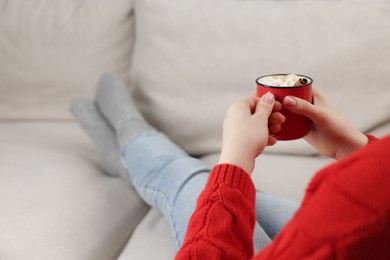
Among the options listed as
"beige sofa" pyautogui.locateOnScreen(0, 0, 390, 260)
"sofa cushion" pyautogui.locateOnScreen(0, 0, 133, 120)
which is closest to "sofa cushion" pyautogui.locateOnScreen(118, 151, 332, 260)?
"beige sofa" pyautogui.locateOnScreen(0, 0, 390, 260)

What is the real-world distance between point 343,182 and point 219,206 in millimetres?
278

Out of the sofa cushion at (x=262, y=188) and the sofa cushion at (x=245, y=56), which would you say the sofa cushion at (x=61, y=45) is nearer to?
the sofa cushion at (x=245, y=56)

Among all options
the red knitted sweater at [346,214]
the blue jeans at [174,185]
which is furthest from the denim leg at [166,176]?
the red knitted sweater at [346,214]

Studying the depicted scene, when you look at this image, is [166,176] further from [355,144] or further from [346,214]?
[346,214]

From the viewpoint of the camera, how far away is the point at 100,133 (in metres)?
Result: 1.45

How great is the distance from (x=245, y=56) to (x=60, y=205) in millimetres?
618

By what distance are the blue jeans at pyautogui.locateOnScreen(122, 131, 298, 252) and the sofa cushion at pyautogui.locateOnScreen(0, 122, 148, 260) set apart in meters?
0.08

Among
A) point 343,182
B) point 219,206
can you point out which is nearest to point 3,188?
point 219,206

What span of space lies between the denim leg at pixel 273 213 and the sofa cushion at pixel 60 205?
0.33 meters

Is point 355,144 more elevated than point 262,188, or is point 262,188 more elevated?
point 355,144

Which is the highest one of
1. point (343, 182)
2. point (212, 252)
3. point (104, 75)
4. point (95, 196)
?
point (343, 182)

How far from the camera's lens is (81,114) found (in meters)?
1.48

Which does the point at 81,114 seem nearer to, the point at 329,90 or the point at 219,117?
the point at 219,117

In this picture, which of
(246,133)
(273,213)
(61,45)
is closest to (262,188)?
(273,213)
